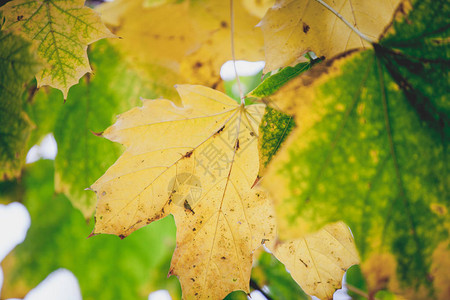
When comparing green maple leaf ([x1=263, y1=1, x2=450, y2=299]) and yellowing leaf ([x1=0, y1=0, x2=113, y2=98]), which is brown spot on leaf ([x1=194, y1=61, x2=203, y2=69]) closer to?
yellowing leaf ([x1=0, y1=0, x2=113, y2=98])

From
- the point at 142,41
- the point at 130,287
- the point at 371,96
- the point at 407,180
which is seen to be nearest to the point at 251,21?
the point at 142,41

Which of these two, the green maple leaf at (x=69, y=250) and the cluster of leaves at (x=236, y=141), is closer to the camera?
the cluster of leaves at (x=236, y=141)

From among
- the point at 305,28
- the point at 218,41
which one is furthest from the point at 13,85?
the point at 305,28

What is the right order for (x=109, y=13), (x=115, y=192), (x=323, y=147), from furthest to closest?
(x=109, y=13)
(x=115, y=192)
(x=323, y=147)

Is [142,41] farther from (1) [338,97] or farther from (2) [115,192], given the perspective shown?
(1) [338,97]

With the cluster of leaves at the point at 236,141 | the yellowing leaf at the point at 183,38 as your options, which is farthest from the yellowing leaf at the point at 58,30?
the yellowing leaf at the point at 183,38

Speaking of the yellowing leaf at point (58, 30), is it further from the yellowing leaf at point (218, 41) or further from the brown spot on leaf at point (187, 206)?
the brown spot on leaf at point (187, 206)
